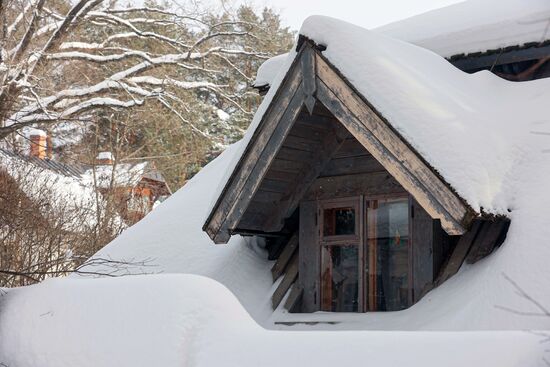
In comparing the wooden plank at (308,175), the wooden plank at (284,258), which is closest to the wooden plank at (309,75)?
the wooden plank at (308,175)

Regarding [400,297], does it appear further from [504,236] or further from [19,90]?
[19,90]

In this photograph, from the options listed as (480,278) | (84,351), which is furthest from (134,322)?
(480,278)

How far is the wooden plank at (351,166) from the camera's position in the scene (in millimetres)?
7109

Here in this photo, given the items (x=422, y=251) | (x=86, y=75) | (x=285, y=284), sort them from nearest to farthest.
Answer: (x=422, y=251), (x=285, y=284), (x=86, y=75)

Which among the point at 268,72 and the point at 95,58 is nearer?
the point at 268,72

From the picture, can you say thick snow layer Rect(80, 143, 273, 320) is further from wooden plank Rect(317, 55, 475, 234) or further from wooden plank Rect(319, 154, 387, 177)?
wooden plank Rect(317, 55, 475, 234)

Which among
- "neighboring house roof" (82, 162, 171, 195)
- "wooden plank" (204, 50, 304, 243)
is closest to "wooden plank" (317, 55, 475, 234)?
"wooden plank" (204, 50, 304, 243)

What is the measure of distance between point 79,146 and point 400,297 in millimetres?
18304

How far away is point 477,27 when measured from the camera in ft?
24.1

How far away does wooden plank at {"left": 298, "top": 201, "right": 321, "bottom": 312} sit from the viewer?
7379 millimetres

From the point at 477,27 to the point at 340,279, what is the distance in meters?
2.44

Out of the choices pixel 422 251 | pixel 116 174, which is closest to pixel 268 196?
pixel 422 251

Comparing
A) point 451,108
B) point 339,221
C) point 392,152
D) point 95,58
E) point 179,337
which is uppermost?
point 95,58

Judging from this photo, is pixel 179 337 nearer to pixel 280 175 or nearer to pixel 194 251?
pixel 280 175
